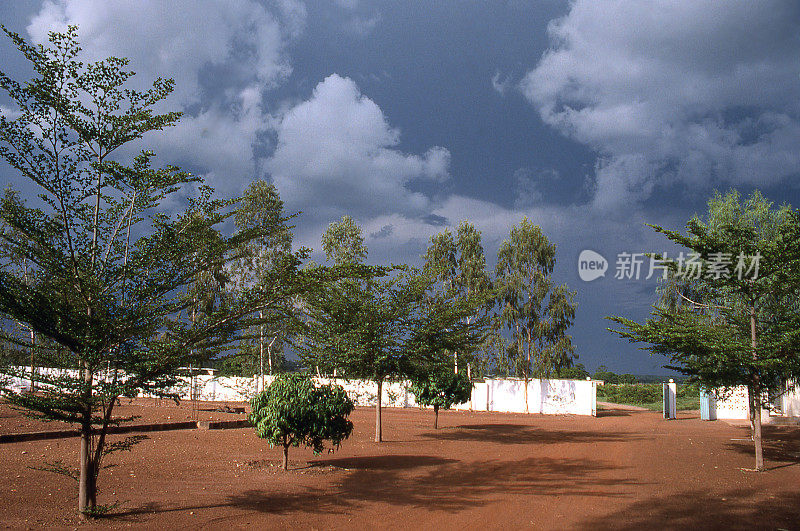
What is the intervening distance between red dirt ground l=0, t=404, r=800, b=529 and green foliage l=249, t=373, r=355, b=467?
0.89 metres

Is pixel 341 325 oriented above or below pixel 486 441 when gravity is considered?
above

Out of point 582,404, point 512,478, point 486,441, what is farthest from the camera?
point 582,404

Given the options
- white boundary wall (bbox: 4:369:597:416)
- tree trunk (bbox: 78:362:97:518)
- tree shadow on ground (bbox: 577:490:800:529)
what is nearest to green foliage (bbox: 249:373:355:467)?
tree trunk (bbox: 78:362:97:518)

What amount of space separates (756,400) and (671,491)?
165 inches

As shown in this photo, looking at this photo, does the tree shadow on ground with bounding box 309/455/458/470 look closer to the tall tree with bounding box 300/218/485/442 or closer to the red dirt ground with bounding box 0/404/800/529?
the red dirt ground with bounding box 0/404/800/529

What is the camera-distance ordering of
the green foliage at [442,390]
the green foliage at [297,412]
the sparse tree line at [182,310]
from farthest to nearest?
the green foliage at [442,390]
the green foliage at [297,412]
the sparse tree line at [182,310]

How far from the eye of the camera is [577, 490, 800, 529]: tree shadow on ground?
8.28m

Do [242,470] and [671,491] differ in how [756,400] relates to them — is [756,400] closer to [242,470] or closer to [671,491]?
[671,491]

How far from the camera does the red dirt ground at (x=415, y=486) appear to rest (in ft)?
27.0

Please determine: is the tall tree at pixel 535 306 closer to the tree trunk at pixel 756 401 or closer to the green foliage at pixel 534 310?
the green foliage at pixel 534 310

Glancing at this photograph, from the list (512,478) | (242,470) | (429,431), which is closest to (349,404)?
(242,470)

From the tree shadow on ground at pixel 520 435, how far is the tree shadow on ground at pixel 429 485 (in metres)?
5.14

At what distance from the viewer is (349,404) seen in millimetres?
12016

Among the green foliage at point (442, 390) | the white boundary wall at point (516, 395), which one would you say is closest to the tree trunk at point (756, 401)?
the green foliage at point (442, 390)
